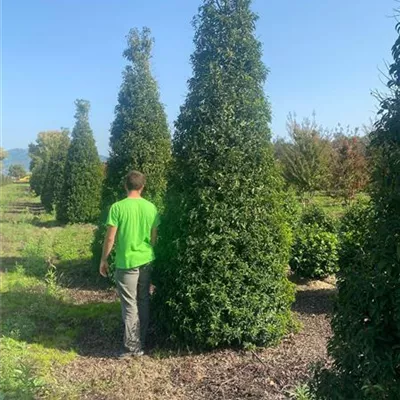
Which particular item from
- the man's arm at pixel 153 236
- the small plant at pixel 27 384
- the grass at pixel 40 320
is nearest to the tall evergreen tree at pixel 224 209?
the man's arm at pixel 153 236

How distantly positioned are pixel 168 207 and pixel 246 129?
1.26 metres

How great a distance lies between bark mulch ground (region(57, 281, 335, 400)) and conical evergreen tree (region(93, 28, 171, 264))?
3.36 m

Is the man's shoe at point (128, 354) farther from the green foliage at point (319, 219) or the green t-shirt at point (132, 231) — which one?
the green foliage at point (319, 219)

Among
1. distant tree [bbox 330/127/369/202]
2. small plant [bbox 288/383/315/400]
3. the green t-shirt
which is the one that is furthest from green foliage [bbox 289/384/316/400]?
distant tree [bbox 330/127/369/202]

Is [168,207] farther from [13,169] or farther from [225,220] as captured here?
[13,169]

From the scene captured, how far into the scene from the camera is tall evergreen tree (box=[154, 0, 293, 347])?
4.86m

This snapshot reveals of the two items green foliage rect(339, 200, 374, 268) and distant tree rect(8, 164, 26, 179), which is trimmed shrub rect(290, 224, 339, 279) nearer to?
green foliage rect(339, 200, 374, 268)

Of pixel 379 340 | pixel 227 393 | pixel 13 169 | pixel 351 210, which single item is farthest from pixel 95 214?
pixel 13 169

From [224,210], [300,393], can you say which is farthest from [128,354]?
[300,393]

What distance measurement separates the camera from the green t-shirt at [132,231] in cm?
500

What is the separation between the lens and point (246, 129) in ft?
16.8

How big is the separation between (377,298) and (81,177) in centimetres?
1485

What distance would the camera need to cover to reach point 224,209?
491 centimetres

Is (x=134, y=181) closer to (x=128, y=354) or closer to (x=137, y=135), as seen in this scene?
(x=128, y=354)
